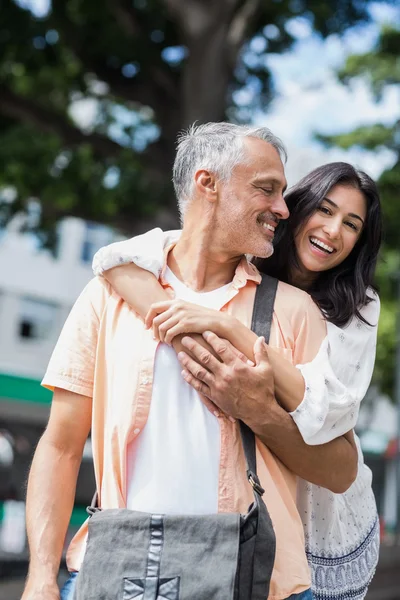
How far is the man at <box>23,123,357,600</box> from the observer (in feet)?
7.47

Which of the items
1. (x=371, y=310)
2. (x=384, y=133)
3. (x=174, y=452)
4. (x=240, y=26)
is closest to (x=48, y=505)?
(x=174, y=452)

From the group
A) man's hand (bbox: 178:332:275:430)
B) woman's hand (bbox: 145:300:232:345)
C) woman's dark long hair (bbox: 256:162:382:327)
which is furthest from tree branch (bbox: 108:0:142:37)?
man's hand (bbox: 178:332:275:430)

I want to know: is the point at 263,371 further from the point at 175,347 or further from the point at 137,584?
the point at 137,584

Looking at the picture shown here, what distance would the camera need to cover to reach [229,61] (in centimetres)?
939

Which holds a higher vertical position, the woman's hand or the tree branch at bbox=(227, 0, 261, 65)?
the tree branch at bbox=(227, 0, 261, 65)

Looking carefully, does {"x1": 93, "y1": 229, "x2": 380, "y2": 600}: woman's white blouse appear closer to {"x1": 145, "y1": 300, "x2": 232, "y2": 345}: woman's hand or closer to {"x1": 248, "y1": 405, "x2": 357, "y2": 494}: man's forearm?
{"x1": 248, "y1": 405, "x2": 357, "y2": 494}: man's forearm

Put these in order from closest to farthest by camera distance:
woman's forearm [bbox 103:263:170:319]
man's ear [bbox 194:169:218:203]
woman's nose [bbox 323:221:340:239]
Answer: woman's forearm [bbox 103:263:170:319], man's ear [bbox 194:169:218:203], woman's nose [bbox 323:221:340:239]

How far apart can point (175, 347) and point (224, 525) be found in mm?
500

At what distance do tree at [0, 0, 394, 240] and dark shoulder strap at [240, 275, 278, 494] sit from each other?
7.11m

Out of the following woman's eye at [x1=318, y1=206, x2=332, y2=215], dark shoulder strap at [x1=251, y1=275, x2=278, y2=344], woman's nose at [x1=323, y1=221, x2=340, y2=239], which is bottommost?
dark shoulder strap at [x1=251, y1=275, x2=278, y2=344]

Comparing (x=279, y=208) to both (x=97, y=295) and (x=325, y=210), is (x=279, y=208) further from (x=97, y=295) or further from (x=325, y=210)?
(x=97, y=295)

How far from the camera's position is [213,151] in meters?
2.62

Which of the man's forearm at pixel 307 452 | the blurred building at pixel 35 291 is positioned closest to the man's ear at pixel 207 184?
the man's forearm at pixel 307 452

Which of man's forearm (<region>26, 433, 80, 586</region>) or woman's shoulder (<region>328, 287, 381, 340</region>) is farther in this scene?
woman's shoulder (<region>328, 287, 381, 340</region>)
